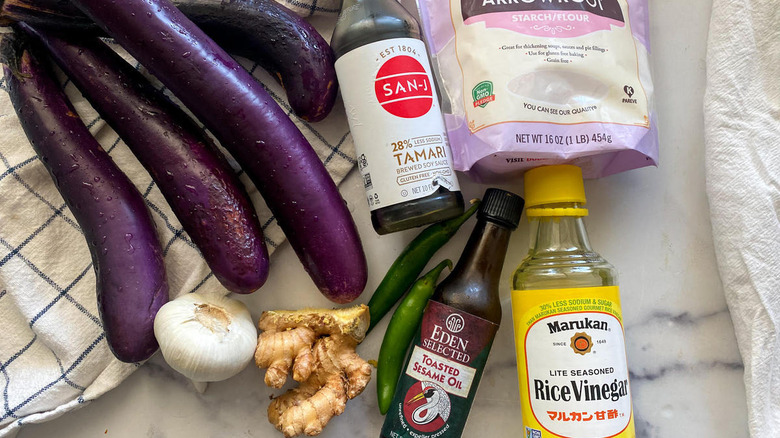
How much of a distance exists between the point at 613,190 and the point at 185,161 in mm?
644

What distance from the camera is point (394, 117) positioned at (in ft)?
2.55

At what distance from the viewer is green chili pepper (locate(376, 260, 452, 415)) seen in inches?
33.9

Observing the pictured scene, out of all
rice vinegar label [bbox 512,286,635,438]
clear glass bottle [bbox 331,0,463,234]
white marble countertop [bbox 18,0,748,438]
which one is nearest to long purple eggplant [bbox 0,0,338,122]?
clear glass bottle [bbox 331,0,463,234]

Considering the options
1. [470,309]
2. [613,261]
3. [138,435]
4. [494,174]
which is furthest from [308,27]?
[138,435]

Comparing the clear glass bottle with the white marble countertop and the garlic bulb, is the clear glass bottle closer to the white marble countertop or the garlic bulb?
the white marble countertop

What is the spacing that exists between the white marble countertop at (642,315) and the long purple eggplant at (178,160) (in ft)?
0.38

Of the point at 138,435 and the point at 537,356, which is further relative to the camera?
the point at 138,435

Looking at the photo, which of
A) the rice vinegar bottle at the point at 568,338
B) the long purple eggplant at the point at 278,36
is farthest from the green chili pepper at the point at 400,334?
the long purple eggplant at the point at 278,36

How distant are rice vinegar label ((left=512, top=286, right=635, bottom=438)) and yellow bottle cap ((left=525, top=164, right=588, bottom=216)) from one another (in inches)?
4.2

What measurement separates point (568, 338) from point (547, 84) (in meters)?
0.33

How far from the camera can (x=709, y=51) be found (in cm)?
87

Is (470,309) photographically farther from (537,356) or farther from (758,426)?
(758,426)

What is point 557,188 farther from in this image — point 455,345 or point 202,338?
point 202,338

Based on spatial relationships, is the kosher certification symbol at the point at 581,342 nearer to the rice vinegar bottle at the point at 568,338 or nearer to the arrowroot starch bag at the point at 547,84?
the rice vinegar bottle at the point at 568,338
